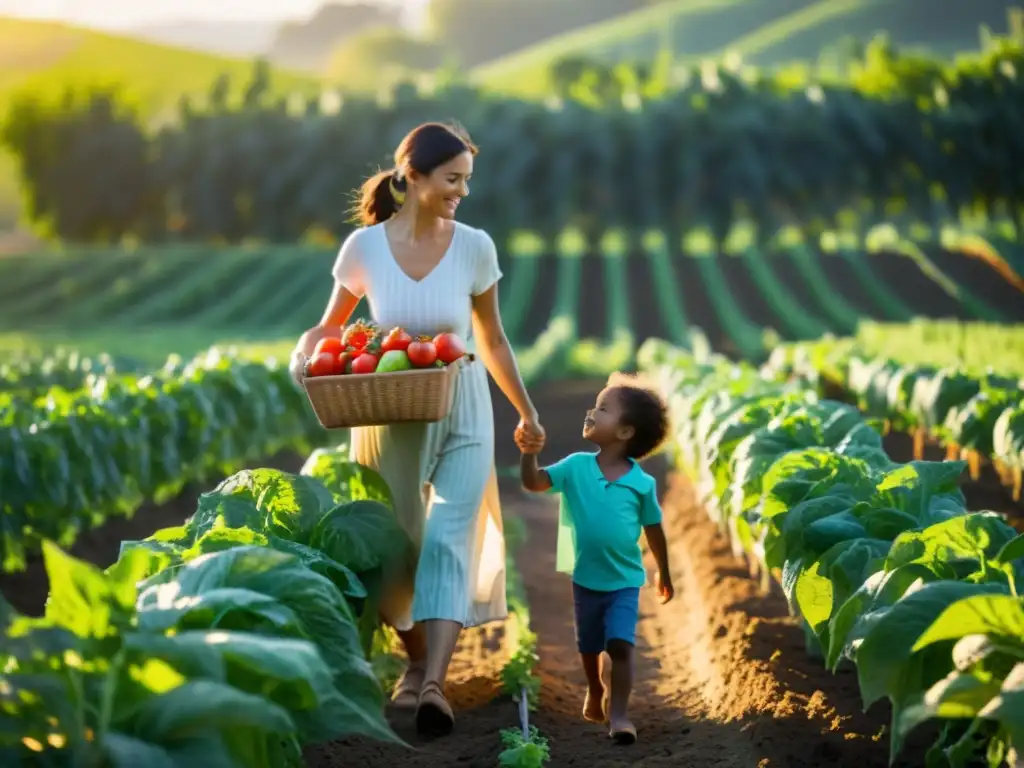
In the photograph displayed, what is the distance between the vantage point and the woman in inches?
186

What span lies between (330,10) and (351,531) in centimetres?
19336

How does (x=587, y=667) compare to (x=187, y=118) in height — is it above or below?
below

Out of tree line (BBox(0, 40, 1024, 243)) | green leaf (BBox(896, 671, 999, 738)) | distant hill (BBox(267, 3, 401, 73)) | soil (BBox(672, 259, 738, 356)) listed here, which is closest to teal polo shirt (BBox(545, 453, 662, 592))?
green leaf (BBox(896, 671, 999, 738))

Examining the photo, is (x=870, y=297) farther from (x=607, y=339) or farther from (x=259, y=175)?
(x=259, y=175)

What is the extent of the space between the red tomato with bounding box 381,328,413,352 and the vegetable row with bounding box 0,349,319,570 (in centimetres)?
351

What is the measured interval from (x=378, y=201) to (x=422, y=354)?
2.86 ft

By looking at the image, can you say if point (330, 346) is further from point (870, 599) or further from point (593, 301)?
point (593, 301)

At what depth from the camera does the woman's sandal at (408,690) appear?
502cm

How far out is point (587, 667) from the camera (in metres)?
4.90

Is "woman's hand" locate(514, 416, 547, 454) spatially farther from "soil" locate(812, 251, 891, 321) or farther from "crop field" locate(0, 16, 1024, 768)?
"soil" locate(812, 251, 891, 321)

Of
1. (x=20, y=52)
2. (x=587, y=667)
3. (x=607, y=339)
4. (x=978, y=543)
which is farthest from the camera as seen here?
(x=20, y=52)

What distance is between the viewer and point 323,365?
14.8ft

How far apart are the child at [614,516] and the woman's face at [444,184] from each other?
848 mm

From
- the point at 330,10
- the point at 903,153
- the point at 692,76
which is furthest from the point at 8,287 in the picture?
the point at 330,10
